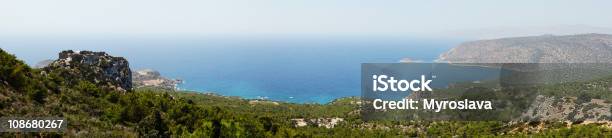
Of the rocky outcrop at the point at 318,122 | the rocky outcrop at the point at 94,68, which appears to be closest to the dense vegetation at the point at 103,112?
the rocky outcrop at the point at 94,68

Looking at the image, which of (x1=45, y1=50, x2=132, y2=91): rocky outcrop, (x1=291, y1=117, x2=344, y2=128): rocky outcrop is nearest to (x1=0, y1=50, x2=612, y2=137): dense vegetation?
(x1=45, y1=50, x2=132, y2=91): rocky outcrop

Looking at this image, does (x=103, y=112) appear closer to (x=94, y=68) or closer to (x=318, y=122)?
A: (x=94, y=68)

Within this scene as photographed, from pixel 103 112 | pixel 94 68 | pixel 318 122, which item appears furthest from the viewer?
pixel 318 122

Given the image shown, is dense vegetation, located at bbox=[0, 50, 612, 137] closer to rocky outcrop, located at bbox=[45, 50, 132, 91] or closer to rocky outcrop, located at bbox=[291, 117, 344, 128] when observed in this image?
rocky outcrop, located at bbox=[45, 50, 132, 91]

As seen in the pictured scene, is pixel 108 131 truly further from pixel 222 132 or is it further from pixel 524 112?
pixel 524 112

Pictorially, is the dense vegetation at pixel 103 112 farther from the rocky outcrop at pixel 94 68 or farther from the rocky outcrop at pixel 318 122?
the rocky outcrop at pixel 318 122

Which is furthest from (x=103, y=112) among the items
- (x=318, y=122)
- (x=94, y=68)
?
(x=318, y=122)

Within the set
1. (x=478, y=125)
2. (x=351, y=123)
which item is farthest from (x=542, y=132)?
(x=351, y=123)

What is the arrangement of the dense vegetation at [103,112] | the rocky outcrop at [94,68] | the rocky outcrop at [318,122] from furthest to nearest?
the rocky outcrop at [318,122]
the rocky outcrop at [94,68]
the dense vegetation at [103,112]
